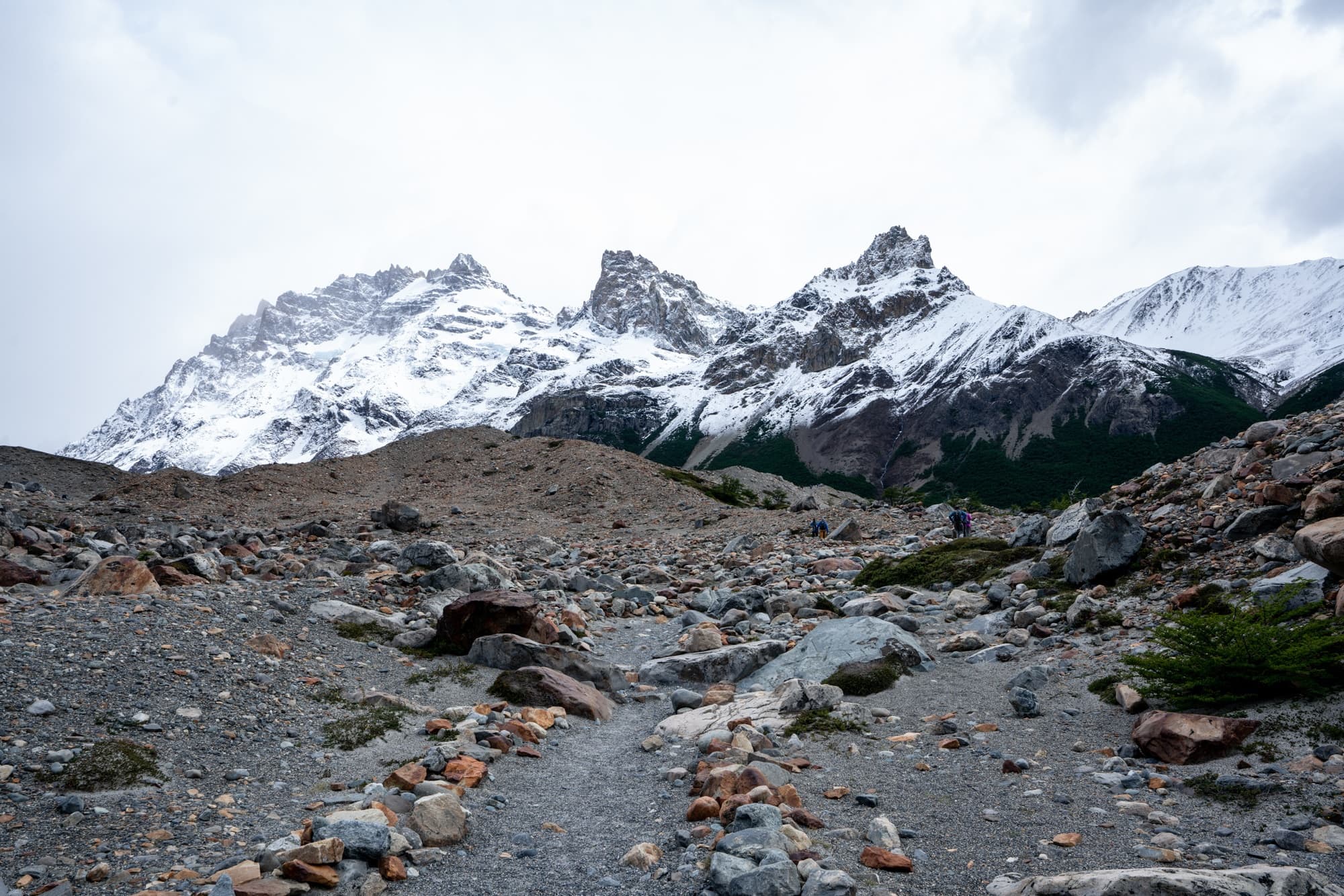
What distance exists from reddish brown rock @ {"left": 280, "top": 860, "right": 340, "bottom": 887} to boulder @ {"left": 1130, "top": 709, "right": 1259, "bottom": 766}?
819cm

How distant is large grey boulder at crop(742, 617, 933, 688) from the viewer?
495 inches

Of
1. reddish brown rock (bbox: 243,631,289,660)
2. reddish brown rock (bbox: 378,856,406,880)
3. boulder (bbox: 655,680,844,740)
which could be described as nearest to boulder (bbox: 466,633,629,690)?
boulder (bbox: 655,680,844,740)

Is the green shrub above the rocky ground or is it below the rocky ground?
above

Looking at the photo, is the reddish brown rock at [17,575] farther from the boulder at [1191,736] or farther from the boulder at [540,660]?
the boulder at [1191,736]

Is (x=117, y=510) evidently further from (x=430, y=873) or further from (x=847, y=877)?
(x=847, y=877)

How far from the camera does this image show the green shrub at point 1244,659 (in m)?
7.66

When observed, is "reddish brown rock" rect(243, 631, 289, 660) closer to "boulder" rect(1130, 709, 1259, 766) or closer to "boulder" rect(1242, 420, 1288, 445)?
"boulder" rect(1130, 709, 1259, 766)

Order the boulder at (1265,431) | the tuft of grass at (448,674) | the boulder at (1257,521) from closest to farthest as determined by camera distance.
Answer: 1. the tuft of grass at (448,674)
2. the boulder at (1257,521)
3. the boulder at (1265,431)

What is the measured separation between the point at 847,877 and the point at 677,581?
18350 mm

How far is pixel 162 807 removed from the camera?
20.9 ft

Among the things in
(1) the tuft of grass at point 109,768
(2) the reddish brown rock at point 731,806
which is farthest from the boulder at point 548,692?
(1) the tuft of grass at point 109,768

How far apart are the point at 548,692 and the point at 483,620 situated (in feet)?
10.0

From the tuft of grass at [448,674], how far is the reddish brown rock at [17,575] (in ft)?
24.6

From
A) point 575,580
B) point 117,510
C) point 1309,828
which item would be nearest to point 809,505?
point 575,580
